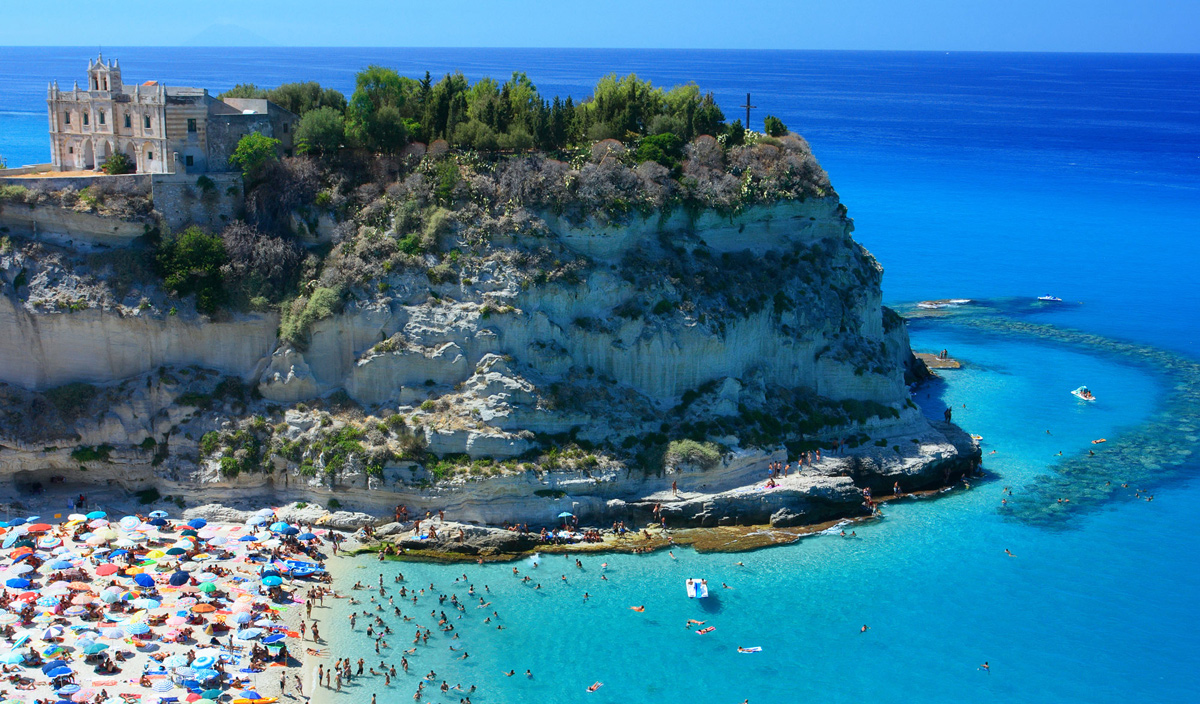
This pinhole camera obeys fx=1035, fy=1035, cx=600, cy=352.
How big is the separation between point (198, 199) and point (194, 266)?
3.68m

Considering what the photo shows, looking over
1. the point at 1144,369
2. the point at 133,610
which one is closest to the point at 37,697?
the point at 133,610

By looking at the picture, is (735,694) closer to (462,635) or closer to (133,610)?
(462,635)

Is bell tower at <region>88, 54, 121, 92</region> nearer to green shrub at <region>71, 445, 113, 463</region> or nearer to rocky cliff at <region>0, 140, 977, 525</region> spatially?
rocky cliff at <region>0, 140, 977, 525</region>

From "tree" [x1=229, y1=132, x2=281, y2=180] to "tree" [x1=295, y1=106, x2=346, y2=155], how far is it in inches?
71.2

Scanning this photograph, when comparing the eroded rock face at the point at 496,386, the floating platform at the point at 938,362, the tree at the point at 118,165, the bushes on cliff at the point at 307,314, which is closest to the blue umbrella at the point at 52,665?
the eroded rock face at the point at 496,386

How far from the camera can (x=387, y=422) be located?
39.7 metres

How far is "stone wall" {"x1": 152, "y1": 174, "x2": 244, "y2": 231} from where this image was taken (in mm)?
42938

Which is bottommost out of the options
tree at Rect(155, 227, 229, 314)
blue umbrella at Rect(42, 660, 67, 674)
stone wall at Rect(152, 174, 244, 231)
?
blue umbrella at Rect(42, 660, 67, 674)

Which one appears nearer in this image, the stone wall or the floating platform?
the stone wall

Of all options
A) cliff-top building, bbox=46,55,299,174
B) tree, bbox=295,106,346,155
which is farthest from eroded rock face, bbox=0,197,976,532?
tree, bbox=295,106,346,155

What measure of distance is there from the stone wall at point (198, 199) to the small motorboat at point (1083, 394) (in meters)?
42.9

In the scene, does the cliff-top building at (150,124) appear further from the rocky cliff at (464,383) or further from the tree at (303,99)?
the rocky cliff at (464,383)

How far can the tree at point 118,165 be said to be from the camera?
44719mm

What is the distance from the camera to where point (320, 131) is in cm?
4641
